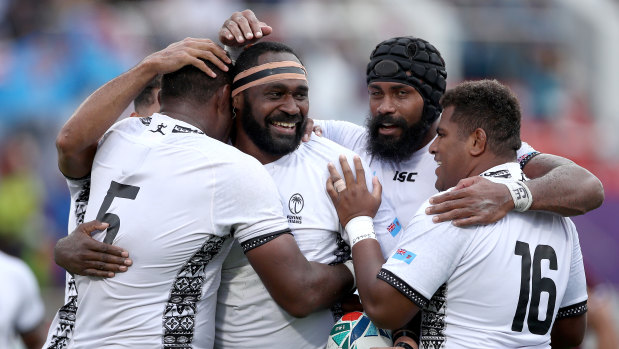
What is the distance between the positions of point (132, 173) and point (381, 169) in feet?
5.72

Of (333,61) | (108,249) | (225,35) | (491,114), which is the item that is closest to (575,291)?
(491,114)

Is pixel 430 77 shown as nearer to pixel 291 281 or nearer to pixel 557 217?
pixel 557 217

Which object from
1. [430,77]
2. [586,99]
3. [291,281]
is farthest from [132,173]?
[586,99]

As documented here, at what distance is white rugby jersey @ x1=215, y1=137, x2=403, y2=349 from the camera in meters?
5.00

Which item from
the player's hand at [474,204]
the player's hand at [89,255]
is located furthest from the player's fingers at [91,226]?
the player's hand at [474,204]

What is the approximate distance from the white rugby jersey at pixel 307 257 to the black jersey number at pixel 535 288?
3.04 ft

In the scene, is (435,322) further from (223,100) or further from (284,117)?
(223,100)

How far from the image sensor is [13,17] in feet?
48.0

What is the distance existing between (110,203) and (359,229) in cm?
137

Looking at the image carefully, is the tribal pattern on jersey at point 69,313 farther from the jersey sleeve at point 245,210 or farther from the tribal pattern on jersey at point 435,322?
the tribal pattern on jersey at point 435,322

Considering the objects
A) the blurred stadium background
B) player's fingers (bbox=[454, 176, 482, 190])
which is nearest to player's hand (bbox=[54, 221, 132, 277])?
player's fingers (bbox=[454, 176, 482, 190])

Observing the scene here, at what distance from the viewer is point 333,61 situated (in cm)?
1414

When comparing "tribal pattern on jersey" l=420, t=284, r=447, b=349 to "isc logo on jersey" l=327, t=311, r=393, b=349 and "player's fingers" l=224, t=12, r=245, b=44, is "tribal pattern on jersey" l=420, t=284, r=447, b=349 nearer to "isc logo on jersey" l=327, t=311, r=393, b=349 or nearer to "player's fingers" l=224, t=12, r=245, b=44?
"isc logo on jersey" l=327, t=311, r=393, b=349

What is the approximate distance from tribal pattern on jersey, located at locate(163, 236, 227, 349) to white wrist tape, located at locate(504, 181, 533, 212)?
5.09ft
